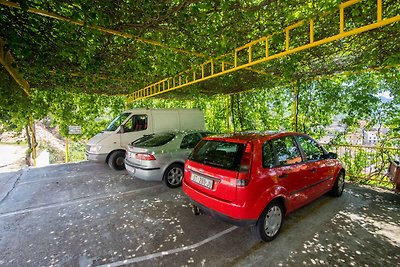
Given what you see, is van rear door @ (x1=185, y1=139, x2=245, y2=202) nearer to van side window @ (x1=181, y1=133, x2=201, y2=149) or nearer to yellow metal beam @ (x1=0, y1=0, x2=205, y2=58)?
van side window @ (x1=181, y1=133, x2=201, y2=149)

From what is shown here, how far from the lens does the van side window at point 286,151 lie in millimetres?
3197

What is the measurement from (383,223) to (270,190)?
2.64 metres

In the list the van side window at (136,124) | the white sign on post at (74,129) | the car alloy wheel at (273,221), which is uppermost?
the van side window at (136,124)

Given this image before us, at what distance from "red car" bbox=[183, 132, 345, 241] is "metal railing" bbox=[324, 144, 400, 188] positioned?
3.64 meters

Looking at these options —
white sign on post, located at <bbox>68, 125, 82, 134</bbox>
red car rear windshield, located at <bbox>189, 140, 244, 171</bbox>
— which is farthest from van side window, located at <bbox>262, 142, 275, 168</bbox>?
white sign on post, located at <bbox>68, 125, 82, 134</bbox>

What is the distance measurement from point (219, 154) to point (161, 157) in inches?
90.4

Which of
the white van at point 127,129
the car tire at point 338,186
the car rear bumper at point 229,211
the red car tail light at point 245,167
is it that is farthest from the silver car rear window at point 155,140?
the car tire at point 338,186

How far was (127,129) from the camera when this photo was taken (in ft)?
24.0

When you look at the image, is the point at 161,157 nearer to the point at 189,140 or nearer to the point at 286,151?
the point at 189,140

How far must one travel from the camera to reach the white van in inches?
272

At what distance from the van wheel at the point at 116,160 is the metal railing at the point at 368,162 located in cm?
779

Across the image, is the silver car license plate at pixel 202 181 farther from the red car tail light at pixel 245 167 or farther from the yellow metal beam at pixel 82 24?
the yellow metal beam at pixel 82 24

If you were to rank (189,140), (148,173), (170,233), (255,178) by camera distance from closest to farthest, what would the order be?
(255,178), (170,233), (148,173), (189,140)

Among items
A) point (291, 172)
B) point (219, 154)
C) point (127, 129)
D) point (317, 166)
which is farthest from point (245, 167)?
point (127, 129)
